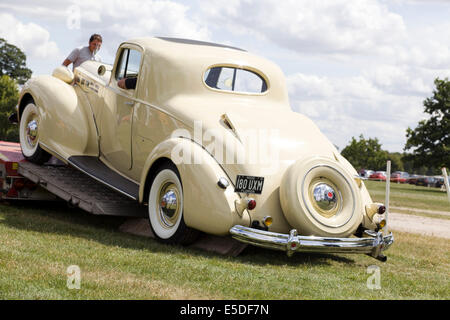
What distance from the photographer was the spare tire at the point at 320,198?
21.2 ft

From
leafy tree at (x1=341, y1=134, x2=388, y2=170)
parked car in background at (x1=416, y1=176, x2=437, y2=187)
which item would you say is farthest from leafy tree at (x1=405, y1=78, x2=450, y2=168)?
leafy tree at (x1=341, y1=134, x2=388, y2=170)

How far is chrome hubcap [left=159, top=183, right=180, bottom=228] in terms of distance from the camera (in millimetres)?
6906

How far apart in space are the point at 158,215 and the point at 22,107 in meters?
3.83

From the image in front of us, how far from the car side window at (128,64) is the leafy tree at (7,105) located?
45483 millimetres

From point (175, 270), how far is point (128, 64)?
3750 millimetres

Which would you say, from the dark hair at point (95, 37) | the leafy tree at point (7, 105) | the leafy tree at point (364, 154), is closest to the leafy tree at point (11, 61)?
the leafy tree at point (7, 105)

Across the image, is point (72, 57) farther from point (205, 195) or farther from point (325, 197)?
point (325, 197)

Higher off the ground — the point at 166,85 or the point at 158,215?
the point at 166,85

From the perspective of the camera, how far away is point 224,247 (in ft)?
→ 22.6

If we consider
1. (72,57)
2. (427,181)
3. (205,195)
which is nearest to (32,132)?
(72,57)

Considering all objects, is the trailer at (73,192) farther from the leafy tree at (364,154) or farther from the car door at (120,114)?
the leafy tree at (364,154)

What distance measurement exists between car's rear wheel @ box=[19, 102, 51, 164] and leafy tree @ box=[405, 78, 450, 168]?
41.7 m
